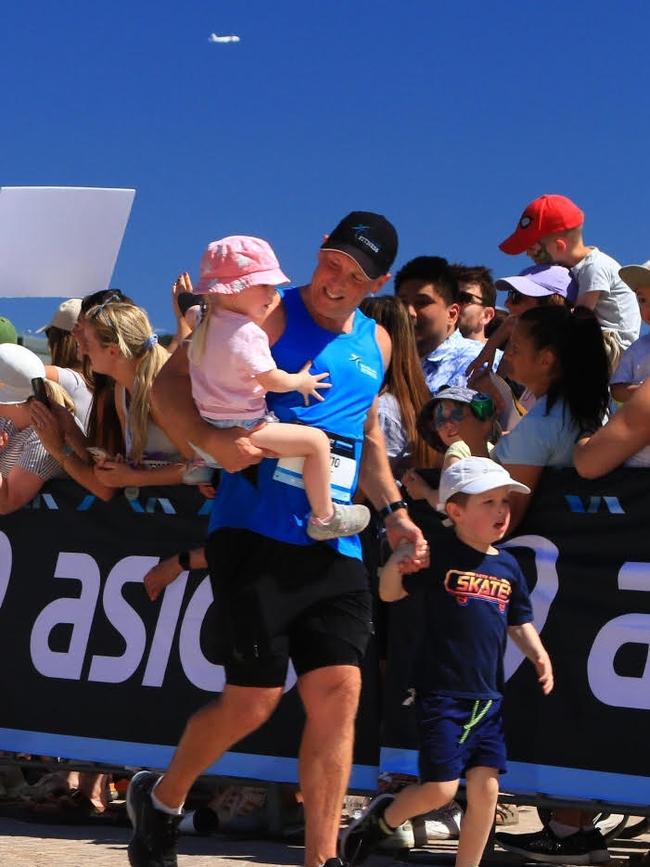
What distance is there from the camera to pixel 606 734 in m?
5.71

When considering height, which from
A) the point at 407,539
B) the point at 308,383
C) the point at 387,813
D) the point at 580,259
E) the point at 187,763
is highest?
the point at 580,259

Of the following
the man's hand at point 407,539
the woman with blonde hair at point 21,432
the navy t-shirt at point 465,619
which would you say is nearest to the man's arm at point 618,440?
the navy t-shirt at point 465,619

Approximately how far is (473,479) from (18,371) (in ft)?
8.56

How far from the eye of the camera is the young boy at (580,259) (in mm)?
6957

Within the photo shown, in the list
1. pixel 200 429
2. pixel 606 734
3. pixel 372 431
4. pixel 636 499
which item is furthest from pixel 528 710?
pixel 200 429

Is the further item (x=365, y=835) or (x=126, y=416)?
(x=126, y=416)

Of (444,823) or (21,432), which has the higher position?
(21,432)

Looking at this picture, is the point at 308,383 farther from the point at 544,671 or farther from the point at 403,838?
the point at 403,838

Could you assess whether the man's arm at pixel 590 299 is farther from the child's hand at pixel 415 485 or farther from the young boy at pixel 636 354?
the child's hand at pixel 415 485

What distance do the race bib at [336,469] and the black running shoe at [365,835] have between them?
131 cm

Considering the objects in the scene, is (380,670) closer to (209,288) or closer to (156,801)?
(156,801)

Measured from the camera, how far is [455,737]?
16.7 ft

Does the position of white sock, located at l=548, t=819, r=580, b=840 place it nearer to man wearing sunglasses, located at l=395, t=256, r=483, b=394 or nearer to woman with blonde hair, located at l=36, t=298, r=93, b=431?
man wearing sunglasses, located at l=395, t=256, r=483, b=394

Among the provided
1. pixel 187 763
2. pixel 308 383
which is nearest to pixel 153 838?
pixel 187 763
